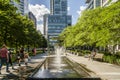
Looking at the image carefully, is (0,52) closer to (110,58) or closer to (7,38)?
(110,58)

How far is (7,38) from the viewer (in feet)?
158

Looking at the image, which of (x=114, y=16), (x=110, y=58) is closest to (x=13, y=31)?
(x=110, y=58)

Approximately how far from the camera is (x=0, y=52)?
25.2 metres

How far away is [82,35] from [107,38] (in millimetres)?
30170

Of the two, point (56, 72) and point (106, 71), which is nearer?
point (106, 71)

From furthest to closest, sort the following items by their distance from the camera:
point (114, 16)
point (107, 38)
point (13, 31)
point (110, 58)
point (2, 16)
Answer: point (13, 31)
point (110, 58)
point (107, 38)
point (114, 16)
point (2, 16)

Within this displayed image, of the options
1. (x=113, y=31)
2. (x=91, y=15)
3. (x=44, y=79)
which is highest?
Answer: (x=91, y=15)

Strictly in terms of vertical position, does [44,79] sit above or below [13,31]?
below

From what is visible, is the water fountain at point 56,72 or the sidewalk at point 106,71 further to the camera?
the water fountain at point 56,72

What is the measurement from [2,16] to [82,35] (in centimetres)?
4148

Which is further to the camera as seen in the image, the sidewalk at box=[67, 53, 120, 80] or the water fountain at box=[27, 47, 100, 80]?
the water fountain at box=[27, 47, 100, 80]

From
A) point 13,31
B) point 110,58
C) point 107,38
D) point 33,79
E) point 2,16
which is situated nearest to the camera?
point 33,79

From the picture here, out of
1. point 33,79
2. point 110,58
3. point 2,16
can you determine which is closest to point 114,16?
point 110,58

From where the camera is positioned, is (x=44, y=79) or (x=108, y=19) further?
(x=108, y=19)
